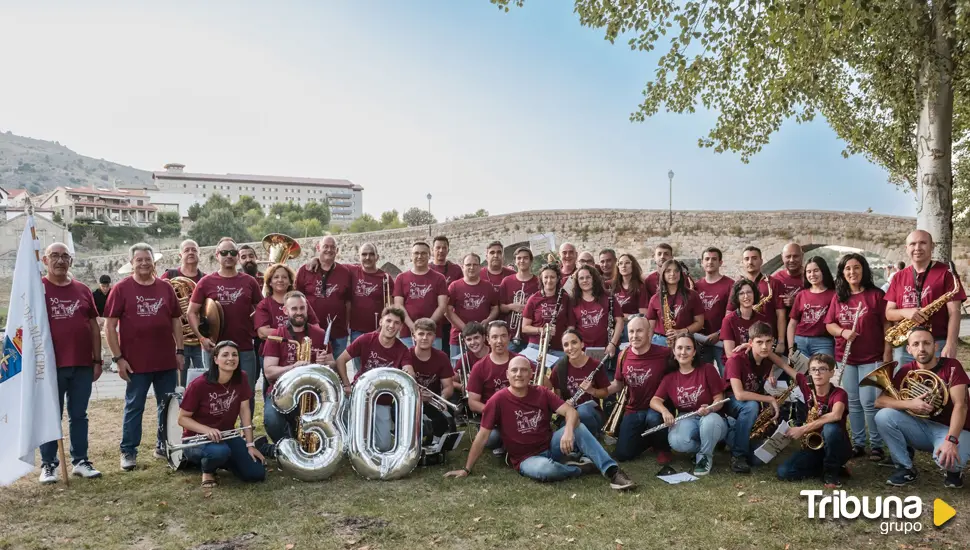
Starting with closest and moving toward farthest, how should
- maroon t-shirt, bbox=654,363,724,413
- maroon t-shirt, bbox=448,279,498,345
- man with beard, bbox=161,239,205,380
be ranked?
maroon t-shirt, bbox=654,363,724,413 < man with beard, bbox=161,239,205,380 < maroon t-shirt, bbox=448,279,498,345

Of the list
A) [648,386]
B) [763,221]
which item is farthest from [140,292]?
[763,221]

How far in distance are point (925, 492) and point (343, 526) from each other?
3.97 meters

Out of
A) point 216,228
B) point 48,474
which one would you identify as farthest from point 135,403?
point 216,228

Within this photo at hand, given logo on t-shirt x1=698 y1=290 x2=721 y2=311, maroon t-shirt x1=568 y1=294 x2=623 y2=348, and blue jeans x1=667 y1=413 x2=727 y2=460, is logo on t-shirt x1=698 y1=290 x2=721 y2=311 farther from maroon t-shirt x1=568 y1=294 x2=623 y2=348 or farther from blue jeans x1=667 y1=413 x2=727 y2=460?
blue jeans x1=667 y1=413 x2=727 y2=460

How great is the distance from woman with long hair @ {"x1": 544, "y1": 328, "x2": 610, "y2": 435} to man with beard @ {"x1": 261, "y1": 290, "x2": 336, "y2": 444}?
80.0 inches

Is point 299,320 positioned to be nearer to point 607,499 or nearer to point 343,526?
point 343,526

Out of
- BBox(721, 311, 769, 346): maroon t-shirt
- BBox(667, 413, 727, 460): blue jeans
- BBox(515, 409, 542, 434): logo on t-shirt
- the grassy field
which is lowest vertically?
the grassy field

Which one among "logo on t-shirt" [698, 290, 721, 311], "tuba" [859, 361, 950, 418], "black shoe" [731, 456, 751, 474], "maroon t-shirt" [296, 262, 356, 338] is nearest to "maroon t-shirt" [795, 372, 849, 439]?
"tuba" [859, 361, 950, 418]

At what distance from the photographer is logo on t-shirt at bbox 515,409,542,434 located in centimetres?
523

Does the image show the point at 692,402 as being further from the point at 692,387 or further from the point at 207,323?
the point at 207,323

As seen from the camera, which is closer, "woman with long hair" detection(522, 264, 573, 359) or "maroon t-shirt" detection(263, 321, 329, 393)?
"maroon t-shirt" detection(263, 321, 329, 393)

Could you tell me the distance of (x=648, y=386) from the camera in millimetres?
5730

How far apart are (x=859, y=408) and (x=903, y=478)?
0.95m

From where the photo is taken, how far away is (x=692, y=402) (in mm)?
5453
